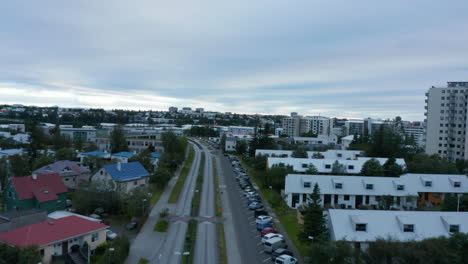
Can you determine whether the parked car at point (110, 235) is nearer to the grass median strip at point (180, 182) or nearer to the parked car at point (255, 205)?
the grass median strip at point (180, 182)

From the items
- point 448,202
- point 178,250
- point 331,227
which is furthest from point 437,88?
point 178,250

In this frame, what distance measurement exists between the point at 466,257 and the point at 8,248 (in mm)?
20844

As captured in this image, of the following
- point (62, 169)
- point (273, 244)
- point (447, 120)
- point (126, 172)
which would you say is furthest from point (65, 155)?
point (447, 120)

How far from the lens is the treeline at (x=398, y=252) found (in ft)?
47.7

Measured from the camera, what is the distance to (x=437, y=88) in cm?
5912

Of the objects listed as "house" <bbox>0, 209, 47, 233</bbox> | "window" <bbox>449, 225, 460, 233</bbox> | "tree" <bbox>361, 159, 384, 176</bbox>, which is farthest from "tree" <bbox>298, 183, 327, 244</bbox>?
"tree" <bbox>361, 159, 384, 176</bbox>

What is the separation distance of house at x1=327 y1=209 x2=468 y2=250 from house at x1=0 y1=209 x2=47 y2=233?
17976 mm

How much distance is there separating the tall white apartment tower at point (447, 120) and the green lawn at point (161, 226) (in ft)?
174

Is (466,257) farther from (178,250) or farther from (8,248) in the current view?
(8,248)

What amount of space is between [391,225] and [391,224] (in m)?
0.08

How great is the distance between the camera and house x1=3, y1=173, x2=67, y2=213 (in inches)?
998

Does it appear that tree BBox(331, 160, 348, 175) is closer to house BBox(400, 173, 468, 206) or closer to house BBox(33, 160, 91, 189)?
house BBox(400, 173, 468, 206)

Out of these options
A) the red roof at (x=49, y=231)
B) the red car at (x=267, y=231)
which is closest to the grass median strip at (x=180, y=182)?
the red car at (x=267, y=231)

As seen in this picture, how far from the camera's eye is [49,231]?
58.6 ft
